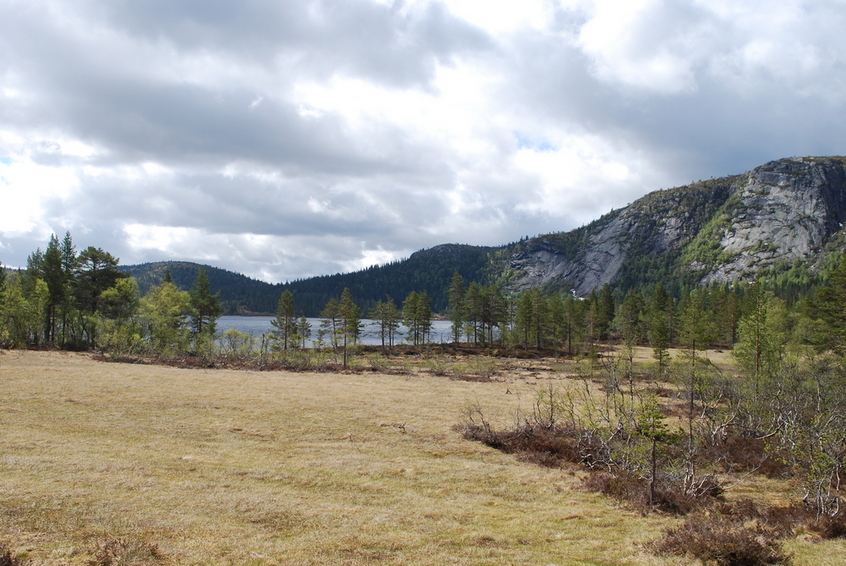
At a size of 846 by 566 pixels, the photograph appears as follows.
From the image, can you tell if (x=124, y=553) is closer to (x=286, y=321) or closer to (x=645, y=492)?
(x=645, y=492)

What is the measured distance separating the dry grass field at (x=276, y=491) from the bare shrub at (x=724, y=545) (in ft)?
1.50

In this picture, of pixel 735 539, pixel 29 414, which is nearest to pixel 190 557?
pixel 735 539

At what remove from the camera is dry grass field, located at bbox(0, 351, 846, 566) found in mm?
7711

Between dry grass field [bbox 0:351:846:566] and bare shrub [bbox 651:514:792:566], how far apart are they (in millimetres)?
457

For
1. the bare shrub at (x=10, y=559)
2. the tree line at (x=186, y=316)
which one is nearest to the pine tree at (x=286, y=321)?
the tree line at (x=186, y=316)

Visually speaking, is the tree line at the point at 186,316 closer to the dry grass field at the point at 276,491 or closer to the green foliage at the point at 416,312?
the green foliage at the point at 416,312

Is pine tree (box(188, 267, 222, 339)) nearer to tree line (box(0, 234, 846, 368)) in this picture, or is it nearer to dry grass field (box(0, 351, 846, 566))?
tree line (box(0, 234, 846, 368))

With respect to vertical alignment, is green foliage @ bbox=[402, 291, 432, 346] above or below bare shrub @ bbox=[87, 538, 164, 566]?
above

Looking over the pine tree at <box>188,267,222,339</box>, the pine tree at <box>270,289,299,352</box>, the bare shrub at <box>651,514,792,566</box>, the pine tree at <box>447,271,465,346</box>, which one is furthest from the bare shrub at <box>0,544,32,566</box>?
the pine tree at <box>447,271,465,346</box>

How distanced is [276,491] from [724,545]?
894cm

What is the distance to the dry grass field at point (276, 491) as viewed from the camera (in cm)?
771

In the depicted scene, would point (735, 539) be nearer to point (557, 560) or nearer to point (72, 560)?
point (557, 560)

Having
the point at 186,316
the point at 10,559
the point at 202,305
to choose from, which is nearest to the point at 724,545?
the point at 10,559

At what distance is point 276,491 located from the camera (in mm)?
10930
